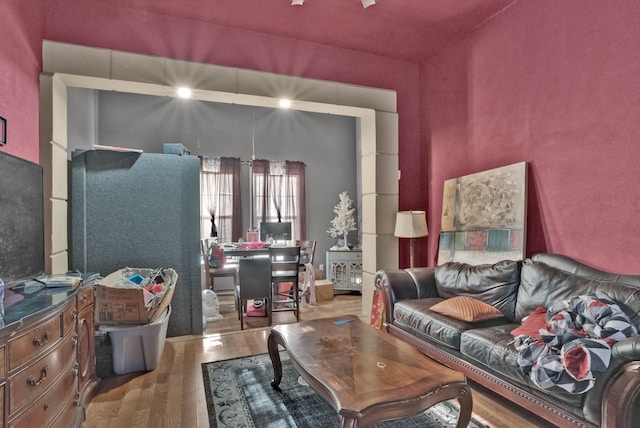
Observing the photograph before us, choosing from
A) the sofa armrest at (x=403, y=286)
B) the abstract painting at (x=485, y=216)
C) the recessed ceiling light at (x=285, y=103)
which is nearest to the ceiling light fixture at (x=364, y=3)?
the recessed ceiling light at (x=285, y=103)

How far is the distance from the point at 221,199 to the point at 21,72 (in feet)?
12.5

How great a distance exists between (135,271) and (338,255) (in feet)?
11.2

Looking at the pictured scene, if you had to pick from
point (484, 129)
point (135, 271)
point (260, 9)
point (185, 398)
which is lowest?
point (185, 398)

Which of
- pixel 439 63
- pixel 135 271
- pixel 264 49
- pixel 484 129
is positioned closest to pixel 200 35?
pixel 264 49

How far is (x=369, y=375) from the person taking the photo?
178 centimetres

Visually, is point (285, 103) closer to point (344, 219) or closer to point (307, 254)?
point (307, 254)

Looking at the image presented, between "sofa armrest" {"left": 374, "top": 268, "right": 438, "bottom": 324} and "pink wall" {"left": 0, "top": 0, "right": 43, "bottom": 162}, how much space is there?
10.4 feet

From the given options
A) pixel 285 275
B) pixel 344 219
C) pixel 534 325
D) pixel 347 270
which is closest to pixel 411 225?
pixel 285 275

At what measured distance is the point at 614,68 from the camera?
245cm

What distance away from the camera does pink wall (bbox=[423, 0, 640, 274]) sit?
7.88 feet

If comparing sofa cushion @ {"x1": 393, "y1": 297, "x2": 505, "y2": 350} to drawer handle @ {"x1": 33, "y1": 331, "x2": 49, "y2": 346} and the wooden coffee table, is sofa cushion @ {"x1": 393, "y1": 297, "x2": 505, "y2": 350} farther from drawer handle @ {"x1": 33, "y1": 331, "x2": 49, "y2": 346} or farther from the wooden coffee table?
drawer handle @ {"x1": 33, "y1": 331, "x2": 49, "y2": 346}

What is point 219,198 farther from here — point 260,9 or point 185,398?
point 185,398

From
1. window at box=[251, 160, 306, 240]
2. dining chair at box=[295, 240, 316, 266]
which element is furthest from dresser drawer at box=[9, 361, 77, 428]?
window at box=[251, 160, 306, 240]

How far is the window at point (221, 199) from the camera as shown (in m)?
6.12
